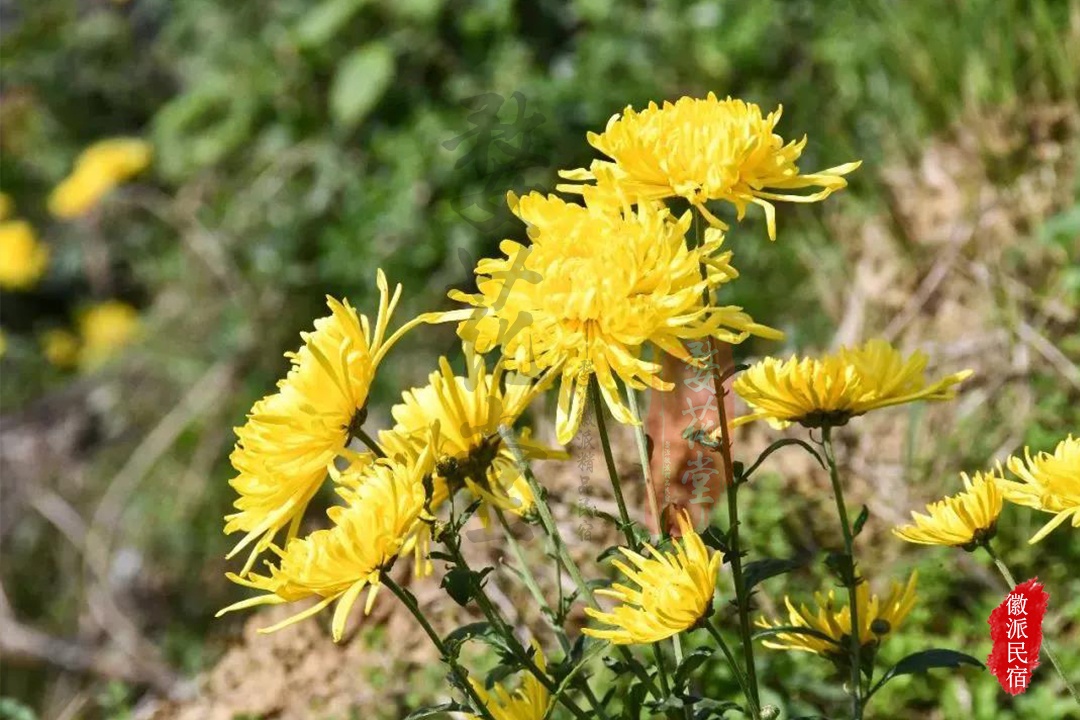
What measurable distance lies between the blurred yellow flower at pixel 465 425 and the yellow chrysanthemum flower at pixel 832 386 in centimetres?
20

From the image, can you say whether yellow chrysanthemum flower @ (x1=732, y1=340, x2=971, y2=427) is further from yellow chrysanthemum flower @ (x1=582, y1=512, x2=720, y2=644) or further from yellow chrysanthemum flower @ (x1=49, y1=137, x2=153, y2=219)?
yellow chrysanthemum flower @ (x1=49, y1=137, x2=153, y2=219)

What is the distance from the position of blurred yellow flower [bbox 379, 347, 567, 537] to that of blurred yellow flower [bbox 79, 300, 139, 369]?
3.65 meters

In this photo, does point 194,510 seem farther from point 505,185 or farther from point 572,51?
point 572,51

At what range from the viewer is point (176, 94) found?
18.1ft

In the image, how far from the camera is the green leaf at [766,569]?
119 centimetres

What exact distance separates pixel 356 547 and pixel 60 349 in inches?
169

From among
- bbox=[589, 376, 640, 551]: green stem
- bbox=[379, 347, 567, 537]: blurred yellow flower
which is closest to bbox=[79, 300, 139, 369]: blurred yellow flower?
bbox=[379, 347, 567, 537]: blurred yellow flower

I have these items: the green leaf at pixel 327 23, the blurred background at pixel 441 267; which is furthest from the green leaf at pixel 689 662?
the green leaf at pixel 327 23

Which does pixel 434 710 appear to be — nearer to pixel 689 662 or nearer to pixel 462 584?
pixel 462 584

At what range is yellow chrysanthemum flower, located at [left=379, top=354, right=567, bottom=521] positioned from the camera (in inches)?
44.9

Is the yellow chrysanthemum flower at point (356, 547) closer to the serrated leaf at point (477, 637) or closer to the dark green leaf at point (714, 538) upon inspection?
the serrated leaf at point (477, 637)

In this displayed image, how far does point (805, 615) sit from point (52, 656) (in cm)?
259

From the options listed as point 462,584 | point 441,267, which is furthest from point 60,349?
point 462,584

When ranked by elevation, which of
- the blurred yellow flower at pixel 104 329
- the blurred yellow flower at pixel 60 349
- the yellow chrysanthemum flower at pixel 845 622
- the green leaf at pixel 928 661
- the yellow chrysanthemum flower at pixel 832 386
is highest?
the yellow chrysanthemum flower at pixel 832 386
